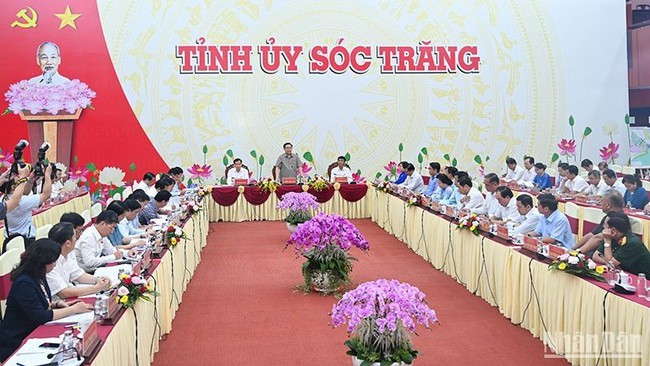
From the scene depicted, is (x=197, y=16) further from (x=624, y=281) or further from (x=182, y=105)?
(x=624, y=281)

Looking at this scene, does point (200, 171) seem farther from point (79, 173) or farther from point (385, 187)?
point (385, 187)

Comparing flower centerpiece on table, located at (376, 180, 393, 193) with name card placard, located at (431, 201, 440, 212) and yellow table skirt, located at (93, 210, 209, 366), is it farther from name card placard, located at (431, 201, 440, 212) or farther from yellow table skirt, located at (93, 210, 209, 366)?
yellow table skirt, located at (93, 210, 209, 366)

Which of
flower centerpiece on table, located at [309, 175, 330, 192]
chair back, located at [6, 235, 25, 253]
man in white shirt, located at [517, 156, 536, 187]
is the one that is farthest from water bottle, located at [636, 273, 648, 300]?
man in white shirt, located at [517, 156, 536, 187]

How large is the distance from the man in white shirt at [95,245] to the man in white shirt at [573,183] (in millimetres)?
6284

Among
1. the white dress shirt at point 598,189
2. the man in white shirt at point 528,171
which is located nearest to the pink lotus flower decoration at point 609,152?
the man in white shirt at point 528,171

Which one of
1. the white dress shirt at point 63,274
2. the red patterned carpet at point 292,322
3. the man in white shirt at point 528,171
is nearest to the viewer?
the white dress shirt at point 63,274

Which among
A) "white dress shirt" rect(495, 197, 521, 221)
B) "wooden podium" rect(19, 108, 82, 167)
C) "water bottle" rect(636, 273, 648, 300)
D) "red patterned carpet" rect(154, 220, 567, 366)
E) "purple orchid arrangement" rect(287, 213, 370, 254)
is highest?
"wooden podium" rect(19, 108, 82, 167)

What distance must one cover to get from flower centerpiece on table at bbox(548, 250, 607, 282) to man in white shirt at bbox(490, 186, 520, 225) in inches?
66.7

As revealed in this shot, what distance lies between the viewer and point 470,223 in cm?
561

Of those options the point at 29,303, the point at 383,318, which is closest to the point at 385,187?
the point at 383,318

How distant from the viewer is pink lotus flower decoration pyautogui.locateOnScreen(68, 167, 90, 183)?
10.6m

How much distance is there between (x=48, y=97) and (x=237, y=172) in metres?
3.65

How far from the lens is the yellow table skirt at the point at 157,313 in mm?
2971

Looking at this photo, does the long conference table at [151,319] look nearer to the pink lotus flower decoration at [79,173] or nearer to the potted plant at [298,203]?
the potted plant at [298,203]
